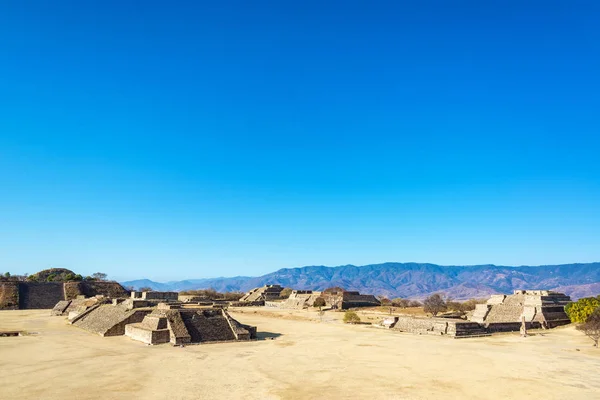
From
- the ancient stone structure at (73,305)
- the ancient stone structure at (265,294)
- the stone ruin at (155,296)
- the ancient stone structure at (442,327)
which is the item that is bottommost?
the ancient stone structure at (442,327)

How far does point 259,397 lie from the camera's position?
19.8 metres

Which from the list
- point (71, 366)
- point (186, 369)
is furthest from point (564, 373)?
point (71, 366)

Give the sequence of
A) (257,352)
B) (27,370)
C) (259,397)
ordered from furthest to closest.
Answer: (257,352)
(27,370)
(259,397)

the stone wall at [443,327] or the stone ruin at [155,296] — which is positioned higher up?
the stone ruin at [155,296]

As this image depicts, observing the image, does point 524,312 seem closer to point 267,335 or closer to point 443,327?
point 443,327

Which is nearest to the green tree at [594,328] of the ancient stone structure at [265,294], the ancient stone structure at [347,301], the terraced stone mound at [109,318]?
the terraced stone mound at [109,318]

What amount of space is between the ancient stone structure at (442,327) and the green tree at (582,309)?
12016 millimetres

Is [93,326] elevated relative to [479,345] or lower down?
elevated

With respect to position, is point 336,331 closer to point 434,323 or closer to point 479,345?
point 434,323

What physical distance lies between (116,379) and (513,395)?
20.6m

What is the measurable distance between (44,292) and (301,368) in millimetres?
63541

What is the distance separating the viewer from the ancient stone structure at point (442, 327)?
42156 mm

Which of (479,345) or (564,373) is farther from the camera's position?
(479,345)

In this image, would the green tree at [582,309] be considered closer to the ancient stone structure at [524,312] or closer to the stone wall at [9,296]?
the ancient stone structure at [524,312]
